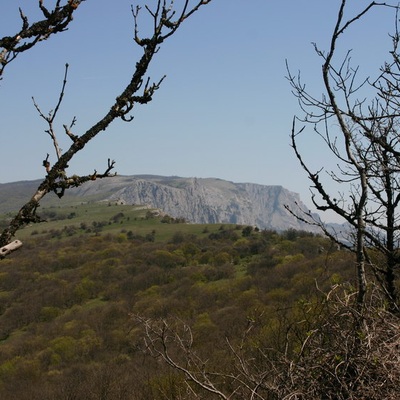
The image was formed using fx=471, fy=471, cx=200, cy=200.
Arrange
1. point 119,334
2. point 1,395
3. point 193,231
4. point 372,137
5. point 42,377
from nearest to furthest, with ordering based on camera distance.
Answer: point 372,137, point 1,395, point 42,377, point 119,334, point 193,231

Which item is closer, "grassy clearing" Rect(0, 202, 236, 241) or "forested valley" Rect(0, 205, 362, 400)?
"forested valley" Rect(0, 205, 362, 400)

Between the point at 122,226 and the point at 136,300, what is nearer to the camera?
the point at 136,300

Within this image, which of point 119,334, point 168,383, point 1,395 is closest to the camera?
point 168,383

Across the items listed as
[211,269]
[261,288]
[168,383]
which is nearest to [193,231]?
[211,269]

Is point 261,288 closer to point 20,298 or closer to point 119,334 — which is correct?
point 119,334

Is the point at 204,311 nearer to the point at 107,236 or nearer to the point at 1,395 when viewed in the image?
the point at 1,395

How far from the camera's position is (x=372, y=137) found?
4922mm

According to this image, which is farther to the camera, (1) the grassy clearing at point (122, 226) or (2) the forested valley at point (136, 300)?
(1) the grassy clearing at point (122, 226)

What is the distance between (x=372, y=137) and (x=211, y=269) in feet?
155

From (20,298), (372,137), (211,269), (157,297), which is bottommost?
(20,298)

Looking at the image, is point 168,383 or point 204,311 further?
point 204,311

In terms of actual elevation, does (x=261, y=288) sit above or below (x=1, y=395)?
above

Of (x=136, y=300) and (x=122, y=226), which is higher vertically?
(x=122, y=226)

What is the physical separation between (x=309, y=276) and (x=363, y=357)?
3474cm
